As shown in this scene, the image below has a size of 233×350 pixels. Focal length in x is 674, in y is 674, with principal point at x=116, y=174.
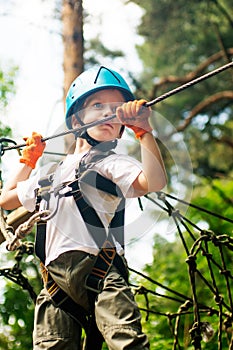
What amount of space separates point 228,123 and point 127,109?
10456mm

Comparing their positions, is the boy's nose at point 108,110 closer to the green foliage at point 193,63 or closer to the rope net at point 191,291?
the rope net at point 191,291

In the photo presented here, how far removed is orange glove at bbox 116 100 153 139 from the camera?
231 cm

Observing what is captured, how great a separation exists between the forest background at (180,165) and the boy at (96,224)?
16 centimetres

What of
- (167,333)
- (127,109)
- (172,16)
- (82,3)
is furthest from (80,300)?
(172,16)

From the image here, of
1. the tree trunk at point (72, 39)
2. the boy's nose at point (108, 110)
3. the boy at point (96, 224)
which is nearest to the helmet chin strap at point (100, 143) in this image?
the boy at point (96, 224)

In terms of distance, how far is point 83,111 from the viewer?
107 inches

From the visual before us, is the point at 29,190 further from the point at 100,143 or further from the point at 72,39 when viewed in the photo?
Answer: the point at 72,39

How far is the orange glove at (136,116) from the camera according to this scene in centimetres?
231

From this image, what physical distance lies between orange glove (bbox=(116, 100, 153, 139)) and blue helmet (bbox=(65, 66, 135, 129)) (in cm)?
38

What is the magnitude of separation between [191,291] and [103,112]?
7.38ft

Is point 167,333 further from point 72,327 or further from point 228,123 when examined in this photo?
point 228,123

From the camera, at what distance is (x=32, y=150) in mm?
2697

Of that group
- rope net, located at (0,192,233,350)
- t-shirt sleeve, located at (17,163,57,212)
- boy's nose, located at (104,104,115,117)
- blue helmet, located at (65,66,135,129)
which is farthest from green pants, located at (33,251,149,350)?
blue helmet, located at (65,66,135,129)

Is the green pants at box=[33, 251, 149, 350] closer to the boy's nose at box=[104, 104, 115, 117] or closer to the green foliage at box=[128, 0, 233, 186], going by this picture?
the boy's nose at box=[104, 104, 115, 117]
